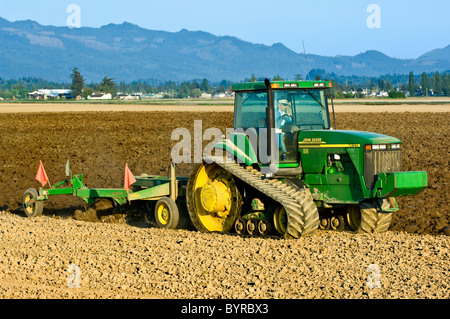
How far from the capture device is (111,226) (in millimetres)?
12250

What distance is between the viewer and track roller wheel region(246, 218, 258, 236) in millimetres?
10508

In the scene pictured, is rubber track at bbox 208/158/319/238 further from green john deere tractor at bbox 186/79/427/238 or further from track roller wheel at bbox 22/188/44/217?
track roller wheel at bbox 22/188/44/217

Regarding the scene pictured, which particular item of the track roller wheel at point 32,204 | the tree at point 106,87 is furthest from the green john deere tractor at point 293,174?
the tree at point 106,87

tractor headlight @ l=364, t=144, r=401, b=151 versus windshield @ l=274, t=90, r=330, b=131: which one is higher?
windshield @ l=274, t=90, r=330, b=131

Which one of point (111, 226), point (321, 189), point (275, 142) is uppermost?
point (275, 142)

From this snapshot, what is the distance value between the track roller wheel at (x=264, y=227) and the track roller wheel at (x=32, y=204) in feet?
16.8

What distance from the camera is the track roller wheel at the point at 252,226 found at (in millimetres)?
10508

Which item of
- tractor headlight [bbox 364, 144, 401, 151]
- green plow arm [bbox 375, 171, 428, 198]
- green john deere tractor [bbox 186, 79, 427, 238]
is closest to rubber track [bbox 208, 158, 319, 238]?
green john deere tractor [bbox 186, 79, 427, 238]

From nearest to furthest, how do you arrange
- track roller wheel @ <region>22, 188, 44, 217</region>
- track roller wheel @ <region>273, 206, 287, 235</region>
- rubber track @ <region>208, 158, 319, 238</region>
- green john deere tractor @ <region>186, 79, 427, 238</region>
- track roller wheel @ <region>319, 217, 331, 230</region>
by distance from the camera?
1. rubber track @ <region>208, 158, 319, 238</region>
2. green john deere tractor @ <region>186, 79, 427, 238</region>
3. track roller wheel @ <region>273, 206, 287, 235</region>
4. track roller wheel @ <region>319, 217, 331, 230</region>
5. track roller wheel @ <region>22, 188, 44, 217</region>

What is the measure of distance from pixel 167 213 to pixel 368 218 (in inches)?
138

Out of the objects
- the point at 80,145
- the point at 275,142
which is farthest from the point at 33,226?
the point at 80,145

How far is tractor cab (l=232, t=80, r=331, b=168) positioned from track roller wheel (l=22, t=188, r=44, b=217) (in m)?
4.76
